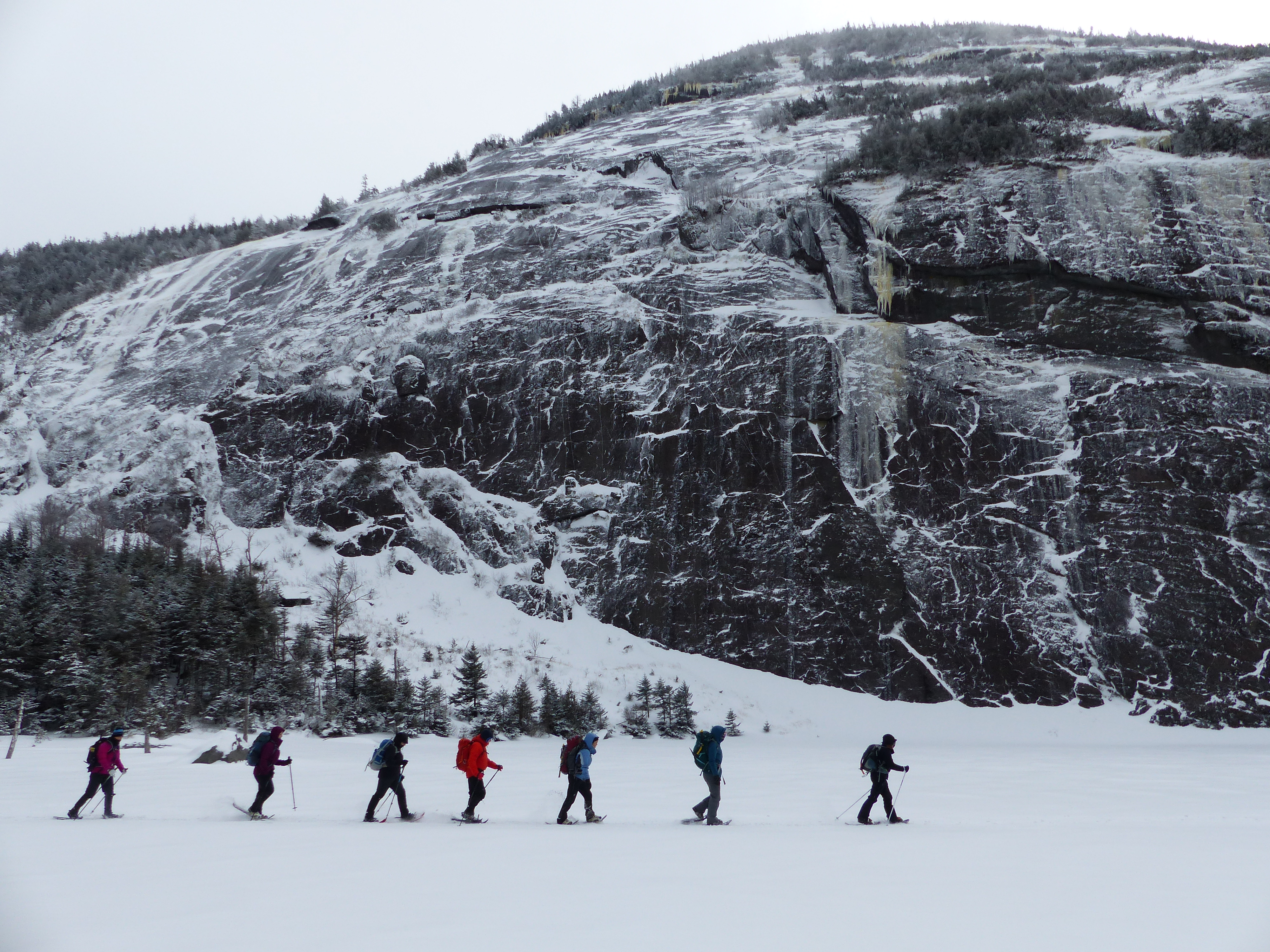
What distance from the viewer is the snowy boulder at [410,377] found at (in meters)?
49.3

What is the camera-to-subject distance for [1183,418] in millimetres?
38188

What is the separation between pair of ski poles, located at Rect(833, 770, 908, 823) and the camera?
11.4 m

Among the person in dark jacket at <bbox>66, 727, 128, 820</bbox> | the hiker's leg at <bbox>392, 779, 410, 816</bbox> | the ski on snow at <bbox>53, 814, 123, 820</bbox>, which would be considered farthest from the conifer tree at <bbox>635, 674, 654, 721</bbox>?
the ski on snow at <bbox>53, 814, 123, 820</bbox>

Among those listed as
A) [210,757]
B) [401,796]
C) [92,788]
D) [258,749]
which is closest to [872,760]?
[401,796]

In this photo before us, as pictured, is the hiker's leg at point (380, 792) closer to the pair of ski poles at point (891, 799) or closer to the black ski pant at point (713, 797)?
the black ski pant at point (713, 797)

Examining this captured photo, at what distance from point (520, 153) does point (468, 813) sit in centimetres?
6959

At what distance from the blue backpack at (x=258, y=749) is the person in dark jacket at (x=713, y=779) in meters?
6.36

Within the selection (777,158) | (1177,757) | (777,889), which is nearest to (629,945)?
(777,889)

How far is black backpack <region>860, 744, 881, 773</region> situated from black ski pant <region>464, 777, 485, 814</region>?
5.56 m

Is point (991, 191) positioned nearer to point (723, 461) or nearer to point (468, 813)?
point (723, 461)

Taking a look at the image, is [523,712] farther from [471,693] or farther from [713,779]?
[713,779]

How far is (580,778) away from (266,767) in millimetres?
4553

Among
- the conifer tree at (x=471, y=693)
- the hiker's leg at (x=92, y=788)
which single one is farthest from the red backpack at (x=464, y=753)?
the conifer tree at (x=471, y=693)

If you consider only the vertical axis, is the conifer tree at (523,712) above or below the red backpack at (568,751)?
below
